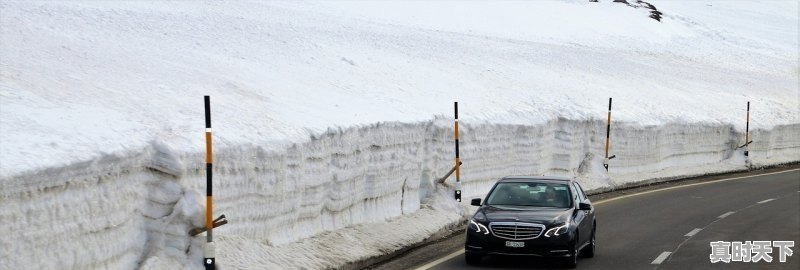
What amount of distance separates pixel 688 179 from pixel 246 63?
1726cm

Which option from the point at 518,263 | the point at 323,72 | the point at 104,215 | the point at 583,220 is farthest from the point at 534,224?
the point at 323,72

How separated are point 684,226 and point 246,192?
34.7 feet

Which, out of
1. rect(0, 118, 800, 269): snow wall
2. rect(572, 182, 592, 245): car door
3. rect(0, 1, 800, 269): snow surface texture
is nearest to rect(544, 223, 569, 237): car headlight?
rect(572, 182, 592, 245): car door

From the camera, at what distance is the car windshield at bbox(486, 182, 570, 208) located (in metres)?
17.5

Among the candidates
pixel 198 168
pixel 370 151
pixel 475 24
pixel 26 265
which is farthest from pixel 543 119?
pixel 475 24

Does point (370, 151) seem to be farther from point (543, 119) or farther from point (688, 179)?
point (688, 179)

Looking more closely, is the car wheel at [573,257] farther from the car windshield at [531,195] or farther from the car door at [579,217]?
the car windshield at [531,195]

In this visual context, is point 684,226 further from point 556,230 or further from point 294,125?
point 294,125

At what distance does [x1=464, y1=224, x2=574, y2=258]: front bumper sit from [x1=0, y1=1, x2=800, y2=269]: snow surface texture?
1.82m

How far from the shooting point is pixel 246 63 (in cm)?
2520

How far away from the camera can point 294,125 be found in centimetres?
1794

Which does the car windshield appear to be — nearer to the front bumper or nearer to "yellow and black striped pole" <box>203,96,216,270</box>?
the front bumper

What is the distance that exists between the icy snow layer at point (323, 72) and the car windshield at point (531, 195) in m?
3.06

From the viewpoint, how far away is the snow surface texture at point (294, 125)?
12391mm
